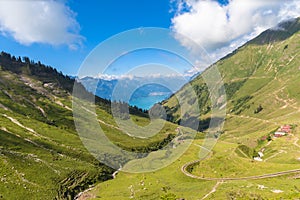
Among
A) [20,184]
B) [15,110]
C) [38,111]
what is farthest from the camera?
[38,111]

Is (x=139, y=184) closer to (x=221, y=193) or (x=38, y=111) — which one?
(x=221, y=193)

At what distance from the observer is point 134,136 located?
17962 centimetres

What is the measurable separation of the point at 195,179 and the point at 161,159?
89.0 ft

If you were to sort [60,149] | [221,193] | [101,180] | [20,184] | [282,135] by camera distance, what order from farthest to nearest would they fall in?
[282,135]
[60,149]
[101,180]
[20,184]
[221,193]

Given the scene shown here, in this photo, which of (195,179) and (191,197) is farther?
(195,179)

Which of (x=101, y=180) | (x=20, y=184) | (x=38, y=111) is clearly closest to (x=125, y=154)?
(x=101, y=180)

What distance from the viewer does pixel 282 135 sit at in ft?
537

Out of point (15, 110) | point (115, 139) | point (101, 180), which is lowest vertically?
point (101, 180)

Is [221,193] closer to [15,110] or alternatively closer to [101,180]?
[101,180]

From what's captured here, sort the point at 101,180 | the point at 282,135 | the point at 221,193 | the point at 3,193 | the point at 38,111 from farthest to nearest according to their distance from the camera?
1. the point at 38,111
2. the point at 282,135
3. the point at 101,180
4. the point at 3,193
5. the point at 221,193

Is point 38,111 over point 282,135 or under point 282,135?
over

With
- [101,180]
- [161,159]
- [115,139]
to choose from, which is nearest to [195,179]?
[161,159]

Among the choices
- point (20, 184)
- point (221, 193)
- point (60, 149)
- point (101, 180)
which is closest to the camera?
point (221, 193)

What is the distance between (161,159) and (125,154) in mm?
29734
